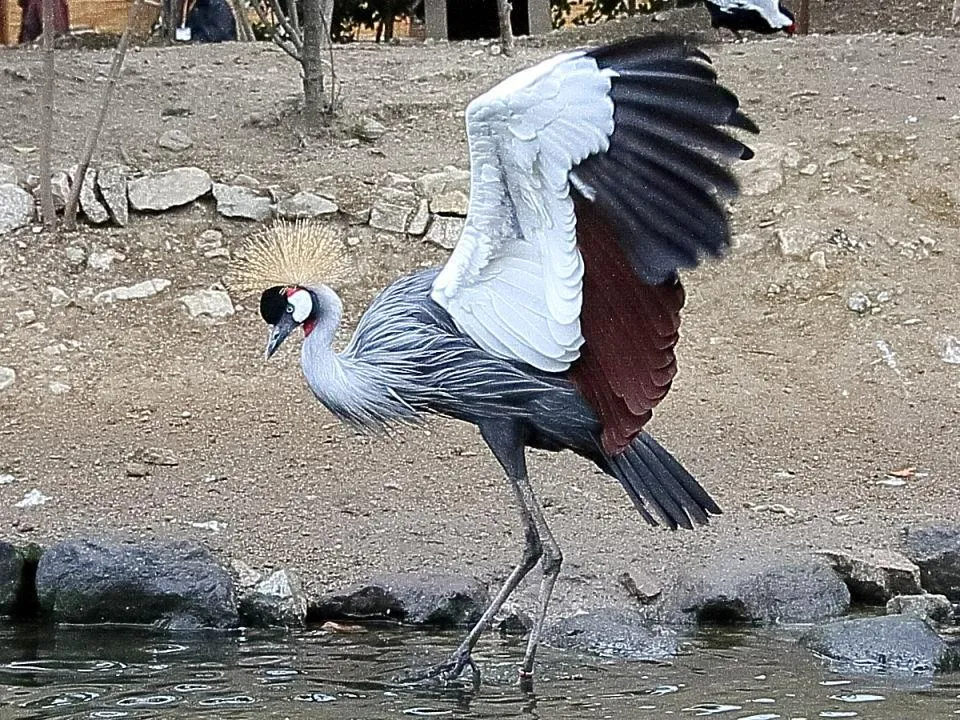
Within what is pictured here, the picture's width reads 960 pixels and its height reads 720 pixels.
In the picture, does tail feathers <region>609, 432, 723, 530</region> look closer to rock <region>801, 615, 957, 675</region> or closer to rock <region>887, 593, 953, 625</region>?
rock <region>801, 615, 957, 675</region>

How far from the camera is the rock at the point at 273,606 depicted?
6582 millimetres

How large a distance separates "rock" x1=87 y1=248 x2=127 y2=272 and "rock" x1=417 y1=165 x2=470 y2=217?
1.86 metres

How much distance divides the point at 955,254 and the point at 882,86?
7.12 ft

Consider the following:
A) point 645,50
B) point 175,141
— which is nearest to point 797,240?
point 175,141

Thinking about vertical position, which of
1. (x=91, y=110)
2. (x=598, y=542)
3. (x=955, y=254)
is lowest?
(x=598, y=542)

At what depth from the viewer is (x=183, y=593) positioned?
654 cm

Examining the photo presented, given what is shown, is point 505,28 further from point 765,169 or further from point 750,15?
point 765,169

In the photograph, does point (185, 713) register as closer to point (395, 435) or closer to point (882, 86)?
point (395, 435)

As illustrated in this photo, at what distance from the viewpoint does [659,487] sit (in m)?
5.78

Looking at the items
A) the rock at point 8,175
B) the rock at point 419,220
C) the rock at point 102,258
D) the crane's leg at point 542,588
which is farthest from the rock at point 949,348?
the rock at point 8,175

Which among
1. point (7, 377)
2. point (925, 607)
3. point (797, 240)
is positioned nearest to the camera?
point (925, 607)

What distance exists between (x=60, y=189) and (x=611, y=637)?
5357 mm

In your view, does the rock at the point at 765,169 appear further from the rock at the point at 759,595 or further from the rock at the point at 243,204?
the rock at the point at 759,595

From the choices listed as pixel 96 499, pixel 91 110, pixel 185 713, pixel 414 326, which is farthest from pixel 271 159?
pixel 185 713
